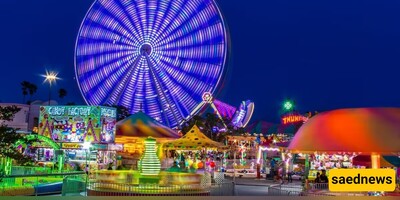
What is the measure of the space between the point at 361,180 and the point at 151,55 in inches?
1349

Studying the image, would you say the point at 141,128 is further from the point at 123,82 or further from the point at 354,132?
the point at 354,132

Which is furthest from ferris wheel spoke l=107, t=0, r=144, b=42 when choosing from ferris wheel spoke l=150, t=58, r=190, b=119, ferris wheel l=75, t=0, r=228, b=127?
ferris wheel spoke l=150, t=58, r=190, b=119

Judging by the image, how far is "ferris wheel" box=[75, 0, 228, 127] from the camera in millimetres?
39125

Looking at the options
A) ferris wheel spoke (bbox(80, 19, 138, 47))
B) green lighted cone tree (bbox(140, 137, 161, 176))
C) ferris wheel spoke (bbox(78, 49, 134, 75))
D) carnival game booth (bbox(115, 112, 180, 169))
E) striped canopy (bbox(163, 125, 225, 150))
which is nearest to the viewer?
green lighted cone tree (bbox(140, 137, 161, 176))

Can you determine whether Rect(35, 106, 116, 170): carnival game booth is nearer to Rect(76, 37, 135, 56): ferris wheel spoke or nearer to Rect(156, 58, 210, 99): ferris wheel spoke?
Rect(156, 58, 210, 99): ferris wheel spoke

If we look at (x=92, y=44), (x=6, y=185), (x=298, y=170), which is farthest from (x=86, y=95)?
(x=6, y=185)

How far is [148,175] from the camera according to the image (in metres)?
14.7

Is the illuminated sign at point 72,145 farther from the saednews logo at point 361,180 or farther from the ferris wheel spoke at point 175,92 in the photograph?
the saednews logo at point 361,180

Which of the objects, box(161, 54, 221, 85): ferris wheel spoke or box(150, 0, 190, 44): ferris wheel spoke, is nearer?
box(161, 54, 221, 85): ferris wheel spoke

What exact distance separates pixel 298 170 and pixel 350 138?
2113cm

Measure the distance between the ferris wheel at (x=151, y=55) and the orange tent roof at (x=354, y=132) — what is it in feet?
84.6

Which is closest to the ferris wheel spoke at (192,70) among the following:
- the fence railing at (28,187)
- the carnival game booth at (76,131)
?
the carnival game booth at (76,131)

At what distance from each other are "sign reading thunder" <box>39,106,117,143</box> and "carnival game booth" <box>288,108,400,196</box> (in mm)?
19558

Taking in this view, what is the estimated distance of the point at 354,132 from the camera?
37.4 ft
